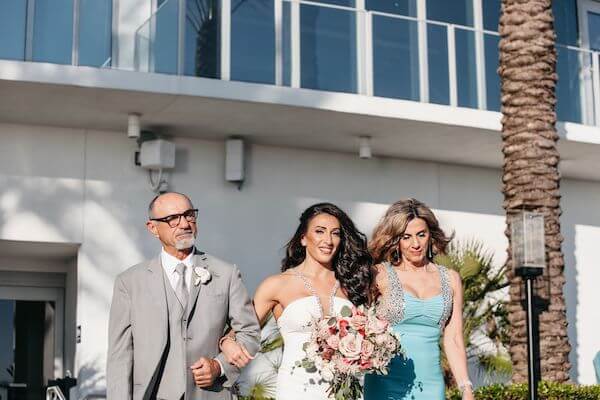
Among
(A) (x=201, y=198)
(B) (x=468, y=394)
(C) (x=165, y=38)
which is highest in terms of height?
(C) (x=165, y=38)

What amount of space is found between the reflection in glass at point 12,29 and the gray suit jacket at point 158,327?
25.5 feet

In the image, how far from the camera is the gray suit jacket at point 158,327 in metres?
5.75

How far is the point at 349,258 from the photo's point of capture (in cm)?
664

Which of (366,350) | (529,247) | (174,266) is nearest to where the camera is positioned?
(174,266)

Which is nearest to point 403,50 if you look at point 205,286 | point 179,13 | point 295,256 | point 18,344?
point 179,13

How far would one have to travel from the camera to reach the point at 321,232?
258 inches

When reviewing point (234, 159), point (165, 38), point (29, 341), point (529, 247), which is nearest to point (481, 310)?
point (529, 247)

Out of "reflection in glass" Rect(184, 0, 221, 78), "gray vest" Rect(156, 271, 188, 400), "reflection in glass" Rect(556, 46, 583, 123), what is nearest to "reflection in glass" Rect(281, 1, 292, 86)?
"reflection in glass" Rect(184, 0, 221, 78)

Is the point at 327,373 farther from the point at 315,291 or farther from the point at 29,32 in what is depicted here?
the point at 29,32

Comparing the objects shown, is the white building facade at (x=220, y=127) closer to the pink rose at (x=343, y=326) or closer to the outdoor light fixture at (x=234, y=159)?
the outdoor light fixture at (x=234, y=159)

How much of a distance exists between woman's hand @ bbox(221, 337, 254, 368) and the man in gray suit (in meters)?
0.05

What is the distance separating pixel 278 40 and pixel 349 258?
7.97 m

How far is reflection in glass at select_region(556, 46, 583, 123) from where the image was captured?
16016 millimetres

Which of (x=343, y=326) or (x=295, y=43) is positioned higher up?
(x=295, y=43)
